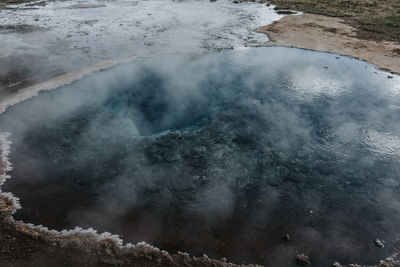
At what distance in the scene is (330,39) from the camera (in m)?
20.9

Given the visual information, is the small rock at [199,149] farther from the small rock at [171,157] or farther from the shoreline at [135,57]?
the shoreline at [135,57]

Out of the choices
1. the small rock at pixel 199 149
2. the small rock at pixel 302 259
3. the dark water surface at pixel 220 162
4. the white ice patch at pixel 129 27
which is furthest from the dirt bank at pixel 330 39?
the small rock at pixel 302 259

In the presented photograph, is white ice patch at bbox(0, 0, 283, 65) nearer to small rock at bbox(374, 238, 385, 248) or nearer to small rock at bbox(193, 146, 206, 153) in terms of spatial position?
small rock at bbox(193, 146, 206, 153)

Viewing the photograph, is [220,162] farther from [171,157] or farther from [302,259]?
[302,259]

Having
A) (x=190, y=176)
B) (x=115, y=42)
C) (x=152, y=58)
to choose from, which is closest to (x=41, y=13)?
(x=115, y=42)

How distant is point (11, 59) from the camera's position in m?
16.5

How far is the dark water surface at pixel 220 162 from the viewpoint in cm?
712

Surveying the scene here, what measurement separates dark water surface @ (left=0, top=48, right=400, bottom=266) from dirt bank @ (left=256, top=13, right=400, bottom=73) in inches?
132

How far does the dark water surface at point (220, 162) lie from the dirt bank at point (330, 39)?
334 centimetres

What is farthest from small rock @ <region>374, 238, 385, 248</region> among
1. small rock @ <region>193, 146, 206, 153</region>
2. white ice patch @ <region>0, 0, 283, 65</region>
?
white ice patch @ <region>0, 0, 283, 65</region>

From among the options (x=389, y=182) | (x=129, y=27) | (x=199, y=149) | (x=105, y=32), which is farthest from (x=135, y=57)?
(x=389, y=182)

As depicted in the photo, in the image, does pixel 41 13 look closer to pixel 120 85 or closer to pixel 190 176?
pixel 120 85

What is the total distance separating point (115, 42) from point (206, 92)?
1007 centimetres

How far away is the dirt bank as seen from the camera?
1784 centimetres
